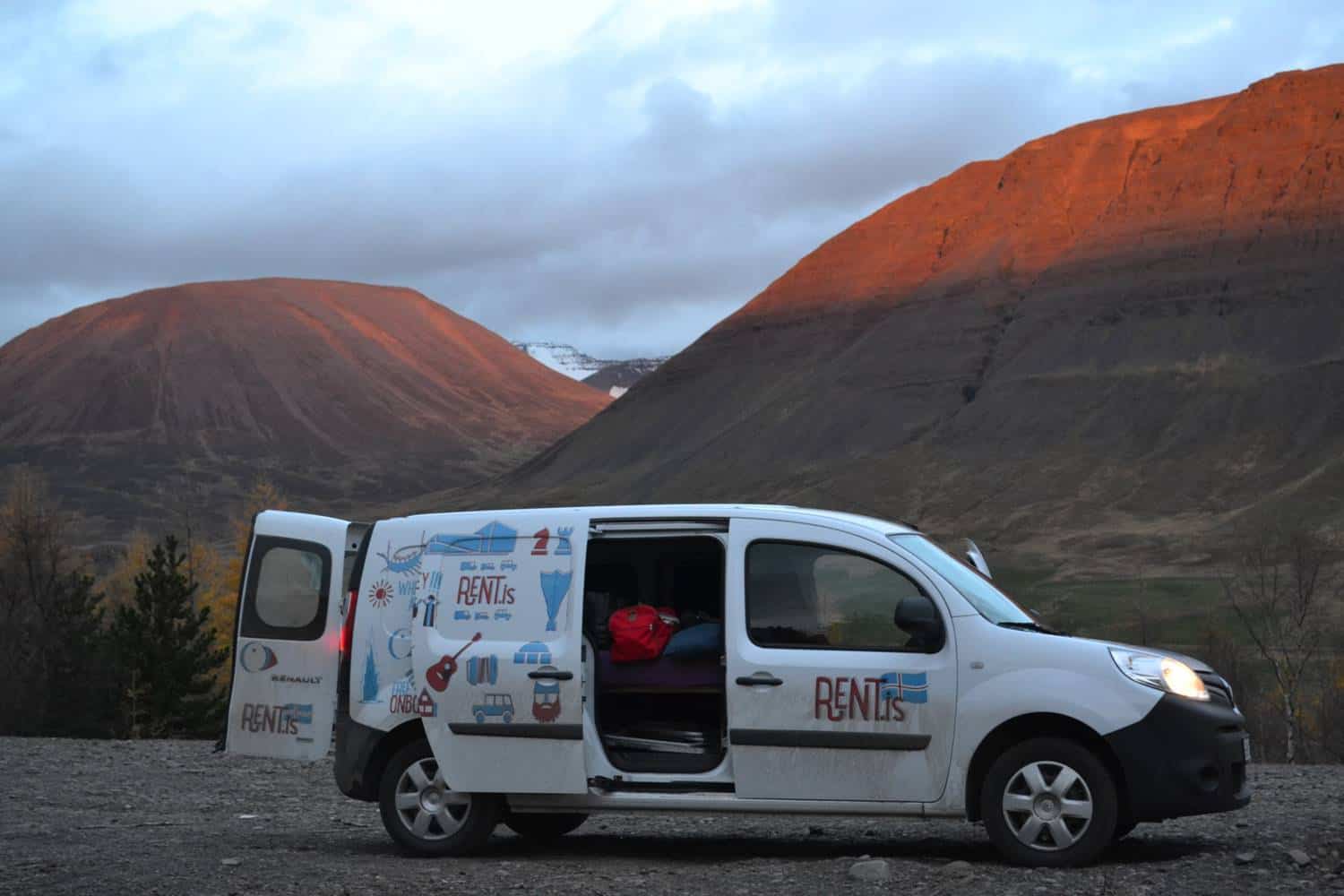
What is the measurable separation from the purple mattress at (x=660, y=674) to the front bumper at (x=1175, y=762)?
2.28 m

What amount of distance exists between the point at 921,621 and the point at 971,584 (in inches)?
21.6

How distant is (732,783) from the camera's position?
9.03 m

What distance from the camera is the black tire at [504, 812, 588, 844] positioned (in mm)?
10663

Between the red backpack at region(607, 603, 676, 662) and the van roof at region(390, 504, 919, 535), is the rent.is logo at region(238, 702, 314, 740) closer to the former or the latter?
the van roof at region(390, 504, 919, 535)

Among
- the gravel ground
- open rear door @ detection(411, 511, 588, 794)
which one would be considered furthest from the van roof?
the gravel ground

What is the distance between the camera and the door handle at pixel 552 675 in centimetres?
929

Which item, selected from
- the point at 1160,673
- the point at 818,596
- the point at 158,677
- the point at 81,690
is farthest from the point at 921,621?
the point at 81,690

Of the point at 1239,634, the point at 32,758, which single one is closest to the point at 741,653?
the point at 32,758

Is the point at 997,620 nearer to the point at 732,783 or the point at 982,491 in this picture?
the point at 732,783

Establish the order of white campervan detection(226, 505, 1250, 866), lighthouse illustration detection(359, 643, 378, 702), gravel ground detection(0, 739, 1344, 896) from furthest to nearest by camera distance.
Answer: lighthouse illustration detection(359, 643, 378, 702) → white campervan detection(226, 505, 1250, 866) → gravel ground detection(0, 739, 1344, 896)

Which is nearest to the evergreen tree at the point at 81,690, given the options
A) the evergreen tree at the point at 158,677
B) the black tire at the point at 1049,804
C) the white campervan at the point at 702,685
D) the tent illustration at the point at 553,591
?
the evergreen tree at the point at 158,677

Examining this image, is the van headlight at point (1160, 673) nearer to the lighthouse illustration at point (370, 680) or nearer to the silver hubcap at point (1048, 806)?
the silver hubcap at point (1048, 806)

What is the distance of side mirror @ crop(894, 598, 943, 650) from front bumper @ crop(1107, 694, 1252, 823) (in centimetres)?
108

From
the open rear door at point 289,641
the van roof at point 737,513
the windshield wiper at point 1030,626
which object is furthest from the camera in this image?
the open rear door at point 289,641
